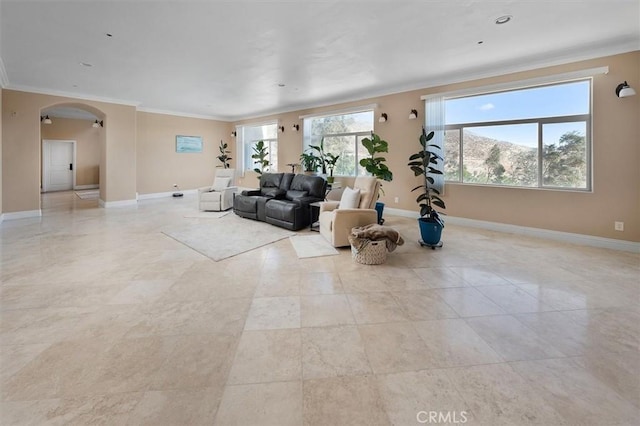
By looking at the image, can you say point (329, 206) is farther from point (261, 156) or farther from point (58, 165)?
point (58, 165)

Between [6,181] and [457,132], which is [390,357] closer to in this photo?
[457,132]

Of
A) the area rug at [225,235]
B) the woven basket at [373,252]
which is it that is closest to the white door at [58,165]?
the area rug at [225,235]

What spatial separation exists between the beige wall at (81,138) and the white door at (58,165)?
0.19 meters

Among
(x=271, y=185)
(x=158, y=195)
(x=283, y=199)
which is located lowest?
(x=283, y=199)

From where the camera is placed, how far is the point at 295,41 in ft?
12.6

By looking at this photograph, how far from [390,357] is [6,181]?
8302 mm

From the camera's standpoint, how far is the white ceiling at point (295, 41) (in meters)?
3.08

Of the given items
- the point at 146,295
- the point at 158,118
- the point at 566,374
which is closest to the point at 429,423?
the point at 566,374

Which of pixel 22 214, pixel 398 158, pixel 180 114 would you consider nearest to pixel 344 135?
pixel 398 158

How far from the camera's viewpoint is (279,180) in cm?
629

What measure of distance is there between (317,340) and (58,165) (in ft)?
44.6

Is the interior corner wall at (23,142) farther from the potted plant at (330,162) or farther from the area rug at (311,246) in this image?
the area rug at (311,246)

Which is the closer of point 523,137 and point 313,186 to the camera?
point 523,137

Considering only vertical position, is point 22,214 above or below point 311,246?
above
